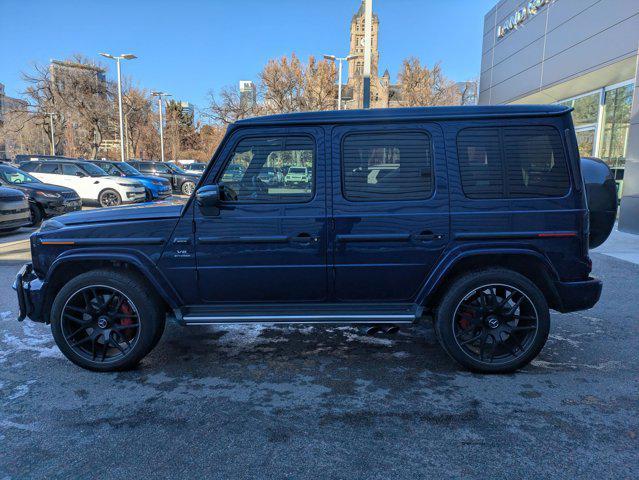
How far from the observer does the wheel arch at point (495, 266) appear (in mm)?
3436

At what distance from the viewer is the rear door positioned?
3.47 meters

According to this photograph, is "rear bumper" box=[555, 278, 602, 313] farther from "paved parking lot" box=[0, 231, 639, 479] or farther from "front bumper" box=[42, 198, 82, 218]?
"front bumper" box=[42, 198, 82, 218]

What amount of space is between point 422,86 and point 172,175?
2601 centimetres

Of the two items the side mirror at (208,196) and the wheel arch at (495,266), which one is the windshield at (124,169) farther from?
the wheel arch at (495,266)

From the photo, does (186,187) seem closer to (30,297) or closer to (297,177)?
(30,297)

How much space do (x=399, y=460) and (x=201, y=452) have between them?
116cm

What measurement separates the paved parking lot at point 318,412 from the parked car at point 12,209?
669 centimetres

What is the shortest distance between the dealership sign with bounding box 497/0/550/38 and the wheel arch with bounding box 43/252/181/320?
16.7 metres

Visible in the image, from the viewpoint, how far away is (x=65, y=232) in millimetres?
3602

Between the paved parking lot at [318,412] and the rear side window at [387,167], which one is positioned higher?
the rear side window at [387,167]

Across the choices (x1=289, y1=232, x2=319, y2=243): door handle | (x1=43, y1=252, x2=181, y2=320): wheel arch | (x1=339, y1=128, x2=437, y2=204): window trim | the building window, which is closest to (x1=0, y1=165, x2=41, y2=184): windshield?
(x1=43, y1=252, x2=181, y2=320): wheel arch

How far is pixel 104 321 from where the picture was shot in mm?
3621

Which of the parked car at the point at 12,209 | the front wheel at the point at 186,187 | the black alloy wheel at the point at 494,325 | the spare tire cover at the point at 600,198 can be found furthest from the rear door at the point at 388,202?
the front wheel at the point at 186,187

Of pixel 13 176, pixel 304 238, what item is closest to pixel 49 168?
pixel 13 176
